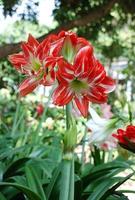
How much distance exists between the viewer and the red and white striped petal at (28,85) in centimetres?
157

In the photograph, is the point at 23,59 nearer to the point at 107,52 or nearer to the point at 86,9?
the point at 86,9

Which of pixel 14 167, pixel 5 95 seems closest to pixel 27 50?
pixel 14 167

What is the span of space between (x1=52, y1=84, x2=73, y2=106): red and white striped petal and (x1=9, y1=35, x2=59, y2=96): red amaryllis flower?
35mm

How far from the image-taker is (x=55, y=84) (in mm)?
1526

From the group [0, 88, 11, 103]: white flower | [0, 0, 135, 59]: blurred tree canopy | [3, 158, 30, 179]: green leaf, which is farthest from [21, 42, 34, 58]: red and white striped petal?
[0, 88, 11, 103]: white flower

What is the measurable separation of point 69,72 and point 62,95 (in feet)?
0.25

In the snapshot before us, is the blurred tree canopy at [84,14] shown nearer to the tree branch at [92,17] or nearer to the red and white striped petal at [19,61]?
the tree branch at [92,17]

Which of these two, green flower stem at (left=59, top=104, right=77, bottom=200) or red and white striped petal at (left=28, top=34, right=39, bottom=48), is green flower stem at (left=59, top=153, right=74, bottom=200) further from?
red and white striped petal at (left=28, top=34, right=39, bottom=48)

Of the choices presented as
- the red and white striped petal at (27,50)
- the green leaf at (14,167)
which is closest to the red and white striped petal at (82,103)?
the red and white striped petal at (27,50)

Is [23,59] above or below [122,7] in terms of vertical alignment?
below

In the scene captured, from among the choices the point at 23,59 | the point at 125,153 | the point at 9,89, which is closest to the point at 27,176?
the point at 125,153

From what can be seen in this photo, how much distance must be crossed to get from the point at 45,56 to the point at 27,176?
68 cm

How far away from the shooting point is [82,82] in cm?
152

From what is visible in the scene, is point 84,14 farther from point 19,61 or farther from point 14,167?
point 19,61
